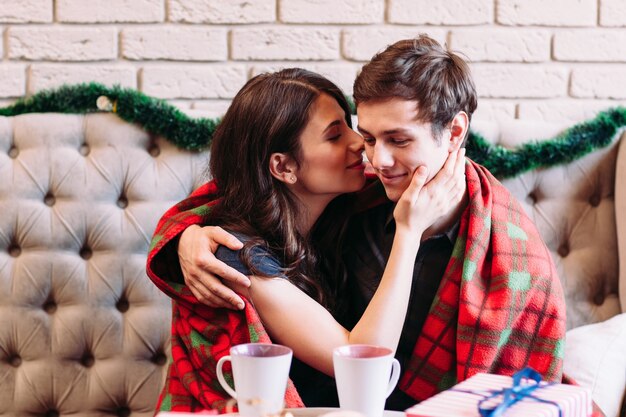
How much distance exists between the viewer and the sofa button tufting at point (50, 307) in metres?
1.83

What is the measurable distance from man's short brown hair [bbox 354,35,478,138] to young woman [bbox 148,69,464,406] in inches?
3.8

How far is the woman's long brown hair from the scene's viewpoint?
1.48m

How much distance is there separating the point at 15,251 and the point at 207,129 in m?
0.53

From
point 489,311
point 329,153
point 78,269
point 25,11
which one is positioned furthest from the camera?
point 25,11

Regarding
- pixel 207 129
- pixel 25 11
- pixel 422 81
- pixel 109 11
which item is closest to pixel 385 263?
pixel 422 81

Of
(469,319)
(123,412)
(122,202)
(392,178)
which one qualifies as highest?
(392,178)

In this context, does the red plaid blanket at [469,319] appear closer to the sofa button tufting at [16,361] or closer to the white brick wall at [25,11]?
the sofa button tufting at [16,361]

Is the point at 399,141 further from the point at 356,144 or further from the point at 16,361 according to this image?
the point at 16,361

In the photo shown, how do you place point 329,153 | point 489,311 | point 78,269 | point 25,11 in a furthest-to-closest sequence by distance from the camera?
point 25,11
point 78,269
point 329,153
point 489,311

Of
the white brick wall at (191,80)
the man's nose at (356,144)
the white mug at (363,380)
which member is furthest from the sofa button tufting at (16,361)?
the white mug at (363,380)

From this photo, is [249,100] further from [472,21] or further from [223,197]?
[472,21]

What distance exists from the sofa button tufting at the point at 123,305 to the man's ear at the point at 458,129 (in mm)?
859

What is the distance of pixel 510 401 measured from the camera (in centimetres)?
85

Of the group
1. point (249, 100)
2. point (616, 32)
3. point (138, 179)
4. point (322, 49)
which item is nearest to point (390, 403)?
point (249, 100)
